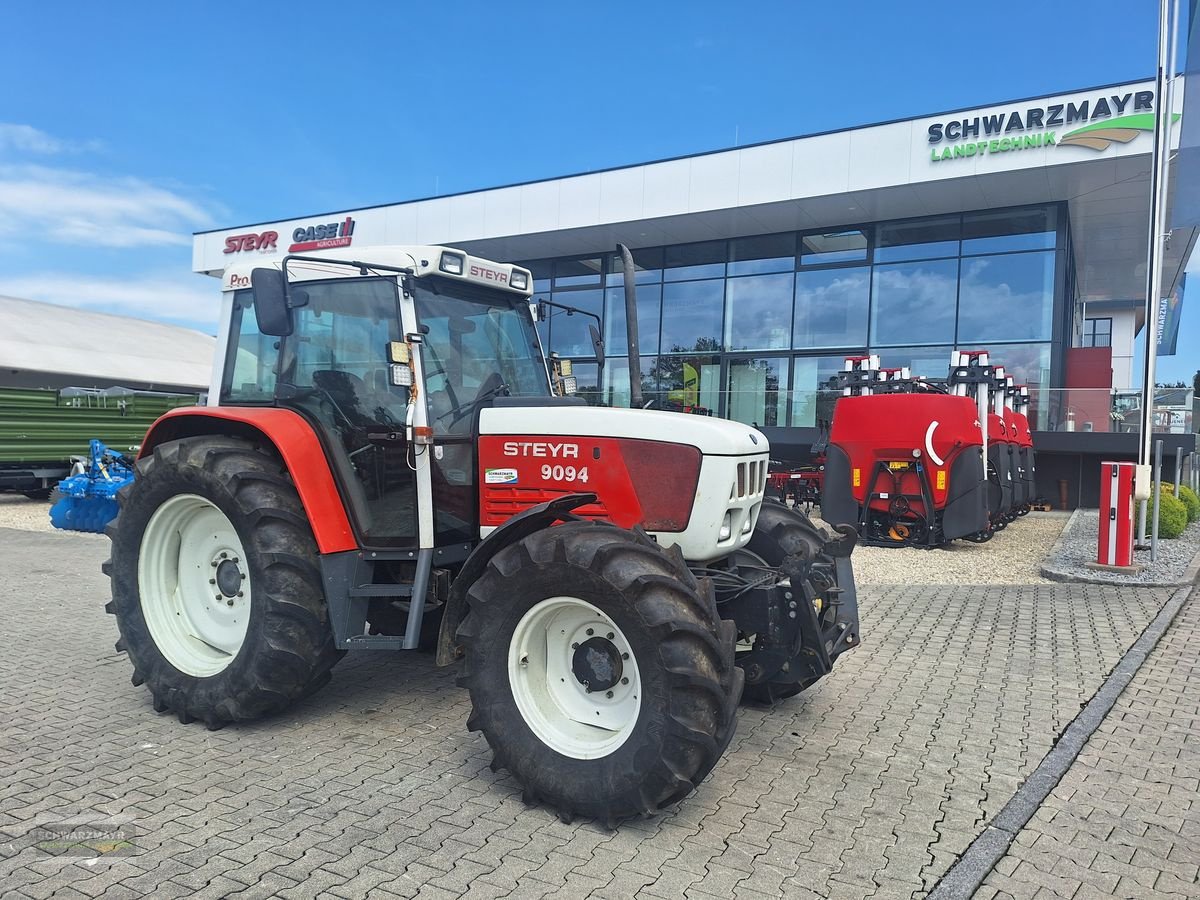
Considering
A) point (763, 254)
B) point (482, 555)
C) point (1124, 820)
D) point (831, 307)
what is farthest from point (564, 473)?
point (763, 254)

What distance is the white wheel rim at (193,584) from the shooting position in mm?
4695

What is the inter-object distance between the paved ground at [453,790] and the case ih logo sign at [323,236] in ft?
61.8

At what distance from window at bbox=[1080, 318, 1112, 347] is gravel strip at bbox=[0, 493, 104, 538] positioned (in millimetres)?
35267

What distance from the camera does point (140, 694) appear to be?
16.7ft

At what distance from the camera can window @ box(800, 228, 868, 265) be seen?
19.1 meters

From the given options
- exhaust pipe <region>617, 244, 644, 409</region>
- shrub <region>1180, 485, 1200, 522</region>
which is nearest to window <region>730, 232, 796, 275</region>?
shrub <region>1180, 485, 1200, 522</region>

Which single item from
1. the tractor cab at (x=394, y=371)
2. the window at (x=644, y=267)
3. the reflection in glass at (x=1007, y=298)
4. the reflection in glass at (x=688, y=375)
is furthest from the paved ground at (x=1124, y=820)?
the window at (x=644, y=267)

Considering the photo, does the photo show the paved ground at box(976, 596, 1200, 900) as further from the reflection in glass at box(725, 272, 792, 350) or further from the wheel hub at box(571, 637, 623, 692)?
the reflection in glass at box(725, 272, 792, 350)

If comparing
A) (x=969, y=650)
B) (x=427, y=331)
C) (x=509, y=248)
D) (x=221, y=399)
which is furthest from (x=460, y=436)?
(x=509, y=248)

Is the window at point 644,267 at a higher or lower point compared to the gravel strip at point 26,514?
higher

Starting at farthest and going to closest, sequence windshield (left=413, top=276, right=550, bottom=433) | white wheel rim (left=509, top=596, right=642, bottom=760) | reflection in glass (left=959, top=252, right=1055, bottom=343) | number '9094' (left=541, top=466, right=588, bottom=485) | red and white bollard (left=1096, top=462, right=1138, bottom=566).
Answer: reflection in glass (left=959, top=252, right=1055, bottom=343) < red and white bollard (left=1096, top=462, right=1138, bottom=566) < windshield (left=413, top=276, right=550, bottom=433) < number '9094' (left=541, top=466, right=588, bottom=485) < white wheel rim (left=509, top=596, right=642, bottom=760)

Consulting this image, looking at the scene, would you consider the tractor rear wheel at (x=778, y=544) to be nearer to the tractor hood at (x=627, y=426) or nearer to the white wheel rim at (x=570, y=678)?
the tractor hood at (x=627, y=426)

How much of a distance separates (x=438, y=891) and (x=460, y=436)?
2172 millimetres

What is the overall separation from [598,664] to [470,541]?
3.99 feet
